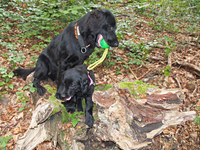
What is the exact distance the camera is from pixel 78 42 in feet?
8.25

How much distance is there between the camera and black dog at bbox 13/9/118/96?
2338 millimetres

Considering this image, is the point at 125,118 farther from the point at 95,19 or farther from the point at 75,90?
the point at 95,19

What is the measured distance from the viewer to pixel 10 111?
2.98 metres

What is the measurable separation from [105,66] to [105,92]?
91.1 inches

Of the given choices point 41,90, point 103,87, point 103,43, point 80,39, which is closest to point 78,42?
point 80,39

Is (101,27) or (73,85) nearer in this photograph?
(73,85)

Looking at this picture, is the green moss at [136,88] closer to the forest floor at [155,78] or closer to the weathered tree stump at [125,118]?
the weathered tree stump at [125,118]

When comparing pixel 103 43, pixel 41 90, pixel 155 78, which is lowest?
pixel 155 78

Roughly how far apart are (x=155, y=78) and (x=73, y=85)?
272 cm

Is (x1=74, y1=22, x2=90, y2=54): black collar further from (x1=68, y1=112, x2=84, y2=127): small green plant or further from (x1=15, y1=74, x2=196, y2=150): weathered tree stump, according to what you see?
(x1=68, y1=112, x2=84, y2=127): small green plant

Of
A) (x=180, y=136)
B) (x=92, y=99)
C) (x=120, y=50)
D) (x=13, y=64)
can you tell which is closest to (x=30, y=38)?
(x=13, y=64)

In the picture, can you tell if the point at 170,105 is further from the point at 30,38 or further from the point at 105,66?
the point at 30,38

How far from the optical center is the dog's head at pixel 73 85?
2.15m

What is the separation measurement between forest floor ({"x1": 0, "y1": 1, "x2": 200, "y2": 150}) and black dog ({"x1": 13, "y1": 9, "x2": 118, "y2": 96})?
81 centimetres
